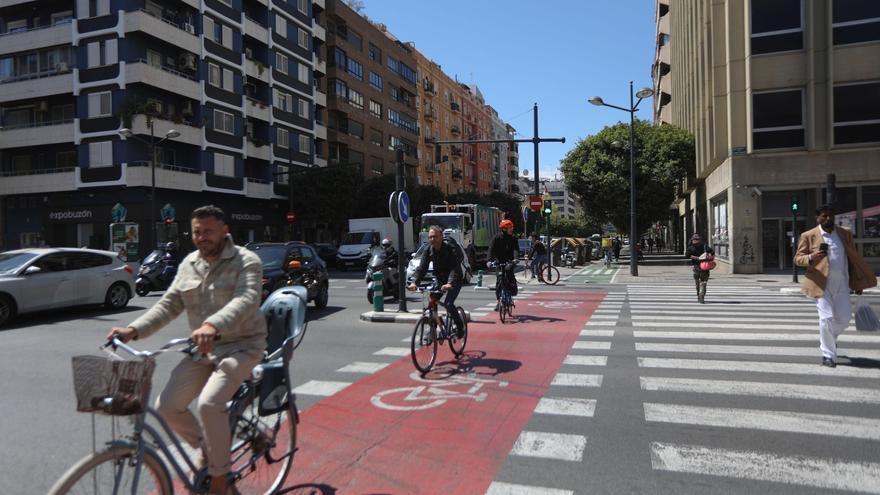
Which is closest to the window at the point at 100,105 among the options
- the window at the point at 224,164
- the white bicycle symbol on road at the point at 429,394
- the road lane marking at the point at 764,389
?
the window at the point at 224,164

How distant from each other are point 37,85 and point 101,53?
4.83 metres

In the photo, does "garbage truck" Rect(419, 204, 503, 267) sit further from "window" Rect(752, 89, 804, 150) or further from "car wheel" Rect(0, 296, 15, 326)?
"car wheel" Rect(0, 296, 15, 326)

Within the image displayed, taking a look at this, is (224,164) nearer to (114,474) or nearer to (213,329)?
(213,329)

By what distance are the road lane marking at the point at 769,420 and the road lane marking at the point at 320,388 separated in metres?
3.15

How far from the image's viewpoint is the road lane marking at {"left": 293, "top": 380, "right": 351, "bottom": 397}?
6.14 m

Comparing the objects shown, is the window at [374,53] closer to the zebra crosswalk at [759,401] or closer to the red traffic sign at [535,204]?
the red traffic sign at [535,204]

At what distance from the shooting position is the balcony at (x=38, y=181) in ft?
110

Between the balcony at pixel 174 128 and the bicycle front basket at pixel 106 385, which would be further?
the balcony at pixel 174 128

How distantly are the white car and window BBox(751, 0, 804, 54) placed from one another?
23.7m

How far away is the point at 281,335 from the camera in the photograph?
371 cm

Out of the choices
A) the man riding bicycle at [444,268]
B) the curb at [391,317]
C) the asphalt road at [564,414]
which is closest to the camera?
the asphalt road at [564,414]

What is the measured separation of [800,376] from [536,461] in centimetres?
397

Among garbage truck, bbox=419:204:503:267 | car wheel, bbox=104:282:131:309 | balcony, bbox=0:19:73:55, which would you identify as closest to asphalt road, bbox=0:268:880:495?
car wheel, bbox=104:282:131:309

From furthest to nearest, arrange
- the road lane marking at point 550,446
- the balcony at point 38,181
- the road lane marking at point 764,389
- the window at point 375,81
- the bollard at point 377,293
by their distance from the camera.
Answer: the window at point 375,81 < the balcony at point 38,181 < the bollard at point 377,293 < the road lane marking at point 764,389 < the road lane marking at point 550,446
